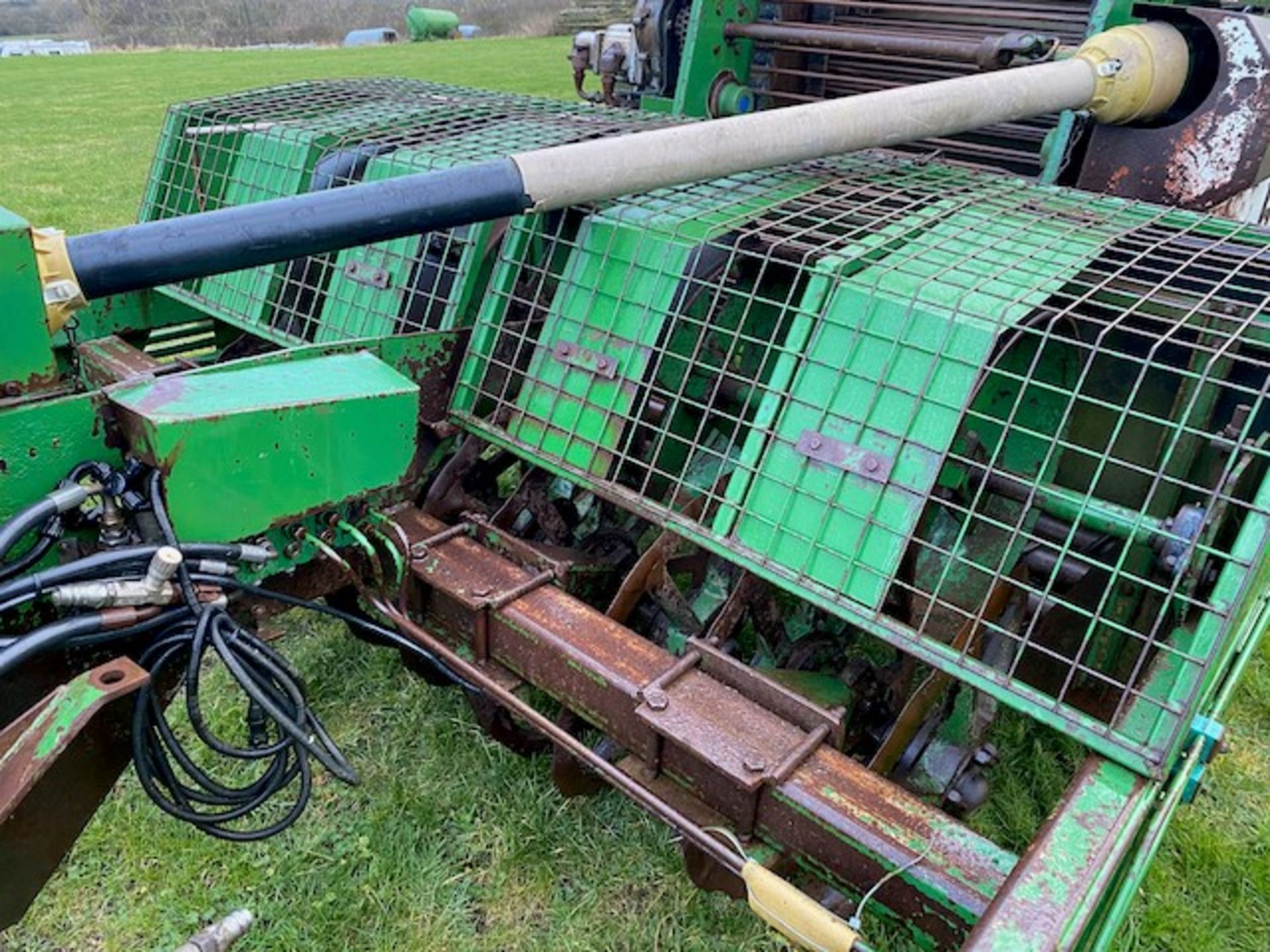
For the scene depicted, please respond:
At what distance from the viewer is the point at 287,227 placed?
78.6 inches

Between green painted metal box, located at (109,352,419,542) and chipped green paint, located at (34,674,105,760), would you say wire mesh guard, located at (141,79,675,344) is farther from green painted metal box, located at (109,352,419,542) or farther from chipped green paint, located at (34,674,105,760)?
chipped green paint, located at (34,674,105,760)

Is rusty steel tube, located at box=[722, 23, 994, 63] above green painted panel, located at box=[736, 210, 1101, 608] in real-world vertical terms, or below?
above

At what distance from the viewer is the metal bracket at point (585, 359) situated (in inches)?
104

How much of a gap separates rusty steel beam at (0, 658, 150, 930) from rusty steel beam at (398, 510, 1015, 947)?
79cm

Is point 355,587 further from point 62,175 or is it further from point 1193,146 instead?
point 62,175

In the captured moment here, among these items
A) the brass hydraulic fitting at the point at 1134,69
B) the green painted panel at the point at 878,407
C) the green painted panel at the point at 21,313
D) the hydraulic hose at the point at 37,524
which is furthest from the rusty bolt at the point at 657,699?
the brass hydraulic fitting at the point at 1134,69

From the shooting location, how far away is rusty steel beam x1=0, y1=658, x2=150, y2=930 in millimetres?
1632

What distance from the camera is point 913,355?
2238 mm

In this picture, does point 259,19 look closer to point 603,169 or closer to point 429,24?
point 429,24

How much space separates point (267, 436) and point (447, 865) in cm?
124

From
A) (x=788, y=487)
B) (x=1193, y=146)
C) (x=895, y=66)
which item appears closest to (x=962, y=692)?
(x=788, y=487)

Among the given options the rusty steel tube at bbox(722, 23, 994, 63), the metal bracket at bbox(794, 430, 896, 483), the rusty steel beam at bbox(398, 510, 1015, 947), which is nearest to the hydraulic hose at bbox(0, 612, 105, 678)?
the rusty steel beam at bbox(398, 510, 1015, 947)

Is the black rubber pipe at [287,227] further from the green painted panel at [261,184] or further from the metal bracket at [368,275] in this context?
the green painted panel at [261,184]

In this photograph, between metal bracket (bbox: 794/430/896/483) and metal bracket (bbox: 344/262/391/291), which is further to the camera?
metal bracket (bbox: 344/262/391/291)
